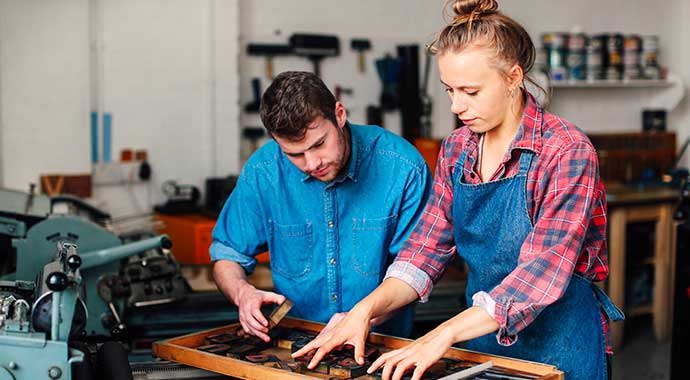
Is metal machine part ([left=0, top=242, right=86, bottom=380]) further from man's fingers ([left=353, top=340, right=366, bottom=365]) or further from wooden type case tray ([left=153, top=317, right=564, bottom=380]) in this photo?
man's fingers ([left=353, top=340, right=366, bottom=365])

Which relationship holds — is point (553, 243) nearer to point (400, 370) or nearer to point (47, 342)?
point (400, 370)

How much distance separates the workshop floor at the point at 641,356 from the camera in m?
4.37

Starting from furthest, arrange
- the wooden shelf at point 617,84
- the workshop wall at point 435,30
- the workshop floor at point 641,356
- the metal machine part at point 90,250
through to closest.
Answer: the wooden shelf at point 617,84, the workshop wall at point 435,30, the workshop floor at point 641,356, the metal machine part at point 90,250

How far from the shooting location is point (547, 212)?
167cm

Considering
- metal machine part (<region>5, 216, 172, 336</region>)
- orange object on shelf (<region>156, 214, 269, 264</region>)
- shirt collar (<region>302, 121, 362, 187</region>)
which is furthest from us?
orange object on shelf (<region>156, 214, 269, 264</region>)

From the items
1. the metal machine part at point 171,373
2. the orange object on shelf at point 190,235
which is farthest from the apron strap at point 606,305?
the orange object on shelf at point 190,235

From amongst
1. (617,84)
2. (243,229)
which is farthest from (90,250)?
(617,84)

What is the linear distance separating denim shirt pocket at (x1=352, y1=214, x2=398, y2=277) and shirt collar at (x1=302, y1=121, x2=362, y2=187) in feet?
0.37

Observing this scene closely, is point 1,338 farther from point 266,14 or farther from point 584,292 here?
point 266,14

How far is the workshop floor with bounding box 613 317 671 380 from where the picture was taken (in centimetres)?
437

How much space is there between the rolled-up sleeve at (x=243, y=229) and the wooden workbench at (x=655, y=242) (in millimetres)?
2814

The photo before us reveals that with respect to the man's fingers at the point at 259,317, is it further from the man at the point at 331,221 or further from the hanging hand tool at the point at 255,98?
the hanging hand tool at the point at 255,98

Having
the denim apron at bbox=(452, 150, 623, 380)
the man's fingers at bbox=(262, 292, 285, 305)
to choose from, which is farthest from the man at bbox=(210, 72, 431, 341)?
the denim apron at bbox=(452, 150, 623, 380)

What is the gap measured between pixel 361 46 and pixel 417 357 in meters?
3.52
